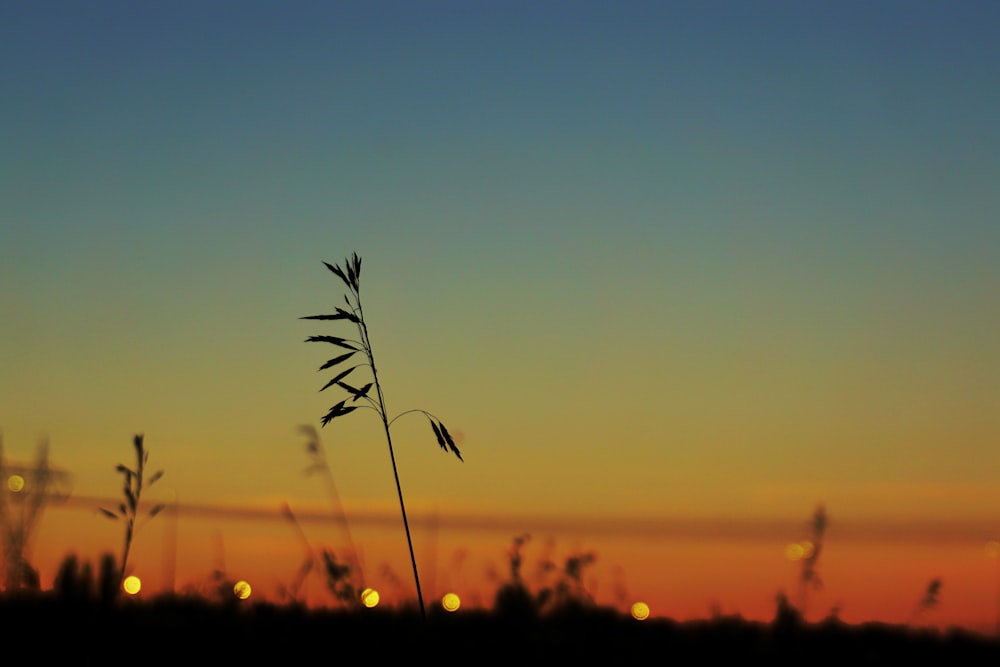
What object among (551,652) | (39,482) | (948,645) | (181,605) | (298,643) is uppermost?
(39,482)

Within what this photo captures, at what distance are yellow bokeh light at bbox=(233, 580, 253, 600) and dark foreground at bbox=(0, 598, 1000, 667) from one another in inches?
33.0

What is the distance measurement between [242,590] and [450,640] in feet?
7.30

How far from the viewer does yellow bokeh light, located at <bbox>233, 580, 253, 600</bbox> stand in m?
7.22

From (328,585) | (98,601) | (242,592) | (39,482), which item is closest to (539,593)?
(328,585)

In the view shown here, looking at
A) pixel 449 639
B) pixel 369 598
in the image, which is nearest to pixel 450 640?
pixel 449 639

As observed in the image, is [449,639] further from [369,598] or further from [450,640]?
[369,598]

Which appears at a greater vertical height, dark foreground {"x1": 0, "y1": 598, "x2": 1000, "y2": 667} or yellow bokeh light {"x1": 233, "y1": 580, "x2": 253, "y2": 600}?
yellow bokeh light {"x1": 233, "y1": 580, "x2": 253, "y2": 600}

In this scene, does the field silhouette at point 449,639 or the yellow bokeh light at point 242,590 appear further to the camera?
the yellow bokeh light at point 242,590

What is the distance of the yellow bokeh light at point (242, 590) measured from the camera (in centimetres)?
722

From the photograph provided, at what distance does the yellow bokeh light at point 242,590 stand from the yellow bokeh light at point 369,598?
0.75 m

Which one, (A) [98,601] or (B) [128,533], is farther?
(B) [128,533]

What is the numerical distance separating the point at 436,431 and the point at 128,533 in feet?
5.97

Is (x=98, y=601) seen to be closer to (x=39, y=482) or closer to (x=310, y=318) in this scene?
(x=310, y=318)

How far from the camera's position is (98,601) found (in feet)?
16.5
